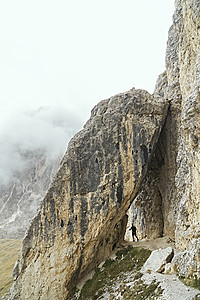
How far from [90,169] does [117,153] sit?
439 cm

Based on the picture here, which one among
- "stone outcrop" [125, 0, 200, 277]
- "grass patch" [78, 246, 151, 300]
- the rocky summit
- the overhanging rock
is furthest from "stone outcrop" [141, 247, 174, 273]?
the overhanging rock

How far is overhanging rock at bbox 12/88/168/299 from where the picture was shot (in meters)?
29.8

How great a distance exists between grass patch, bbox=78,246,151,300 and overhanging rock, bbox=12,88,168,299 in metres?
1.83

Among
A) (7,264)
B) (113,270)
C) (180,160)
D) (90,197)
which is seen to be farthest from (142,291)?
(7,264)

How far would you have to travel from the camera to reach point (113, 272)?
28688 mm

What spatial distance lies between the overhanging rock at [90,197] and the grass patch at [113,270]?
183 centimetres

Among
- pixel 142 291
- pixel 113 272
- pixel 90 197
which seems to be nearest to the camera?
pixel 142 291

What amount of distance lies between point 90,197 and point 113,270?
31.1 ft

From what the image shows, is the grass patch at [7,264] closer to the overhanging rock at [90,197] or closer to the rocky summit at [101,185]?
the overhanging rock at [90,197]

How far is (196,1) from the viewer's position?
919 inches

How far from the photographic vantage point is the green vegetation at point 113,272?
26.5m

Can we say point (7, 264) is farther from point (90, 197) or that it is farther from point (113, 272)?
point (90, 197)

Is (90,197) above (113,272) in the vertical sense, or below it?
above

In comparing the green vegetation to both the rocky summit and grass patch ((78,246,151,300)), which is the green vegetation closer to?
grass patch ((78,246,151,300))
